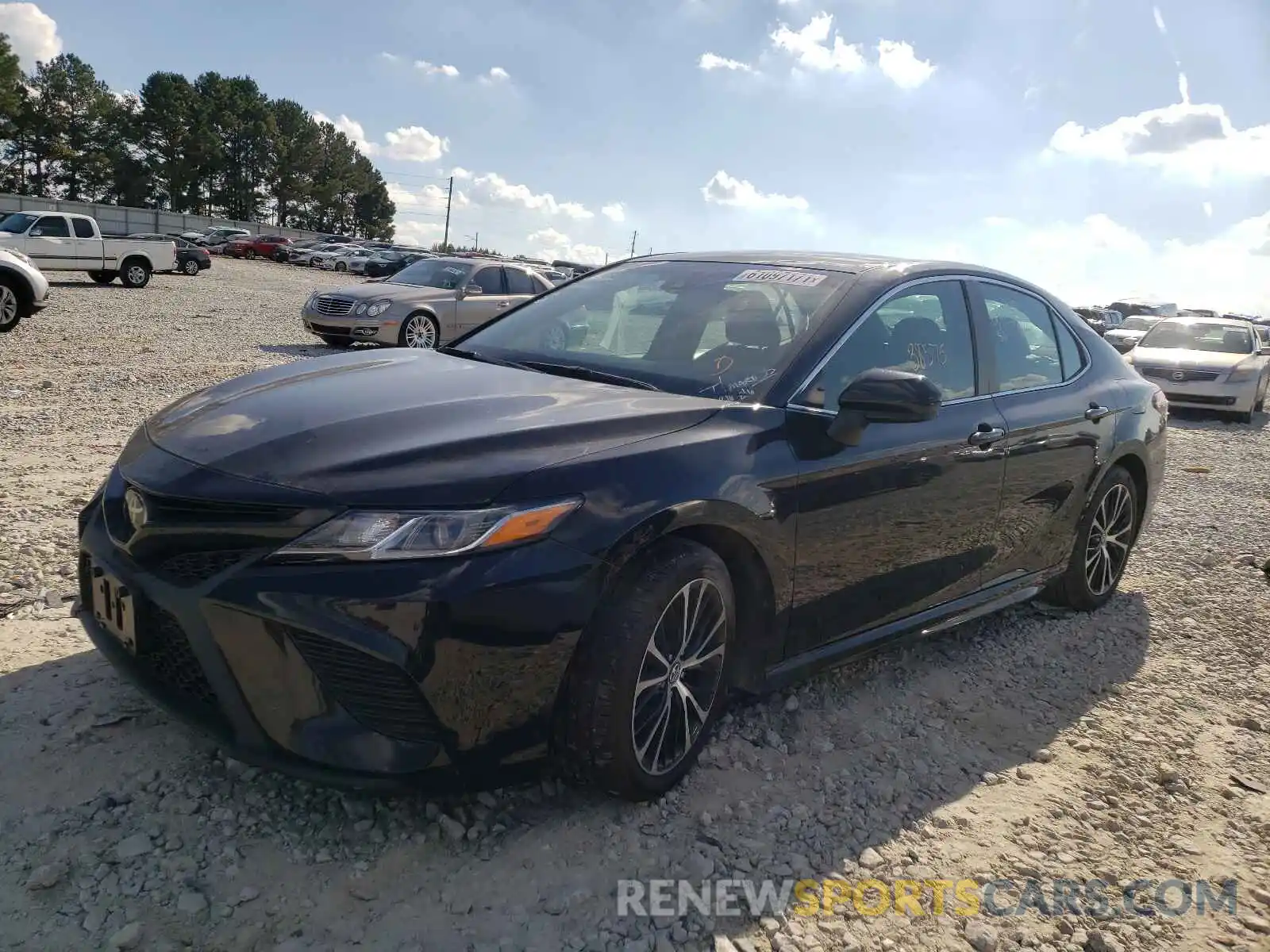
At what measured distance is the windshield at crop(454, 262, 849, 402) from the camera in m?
3.18

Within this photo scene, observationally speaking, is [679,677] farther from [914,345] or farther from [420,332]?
[420,332]

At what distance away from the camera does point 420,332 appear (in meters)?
13.6

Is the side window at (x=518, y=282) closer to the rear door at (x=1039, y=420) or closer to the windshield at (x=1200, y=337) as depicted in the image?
the windshield at (x=1200, y=337)

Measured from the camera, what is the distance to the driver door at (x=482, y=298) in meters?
14.1

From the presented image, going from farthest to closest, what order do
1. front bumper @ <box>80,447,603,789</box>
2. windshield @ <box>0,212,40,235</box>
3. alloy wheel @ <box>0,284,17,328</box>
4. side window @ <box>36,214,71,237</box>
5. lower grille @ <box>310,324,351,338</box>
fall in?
side window @ <box>36,214,71,237</box>, windshield @ <box>0,212,40,235</box>, lower grille @ <box>310,324,351,338</box>, alloy wheel @ <box>0,284,17,328</box>, front bumper @ <box>80,447,603,789</box>

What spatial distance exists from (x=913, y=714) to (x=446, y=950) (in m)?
2.01

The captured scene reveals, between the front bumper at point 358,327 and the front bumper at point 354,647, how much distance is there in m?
11.3

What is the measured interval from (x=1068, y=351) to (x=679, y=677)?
2.77 m

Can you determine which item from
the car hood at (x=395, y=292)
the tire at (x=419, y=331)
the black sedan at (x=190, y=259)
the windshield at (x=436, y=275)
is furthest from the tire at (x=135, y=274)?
the tire at (x=419, y=331)

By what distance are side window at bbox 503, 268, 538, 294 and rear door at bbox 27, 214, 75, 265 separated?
1214 centimetres

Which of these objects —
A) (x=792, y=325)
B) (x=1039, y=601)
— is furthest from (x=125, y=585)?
(x=1039, y=601)

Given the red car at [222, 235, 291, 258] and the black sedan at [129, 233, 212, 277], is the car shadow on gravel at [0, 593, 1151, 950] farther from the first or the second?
the red car at [222, 235, 291, 258]

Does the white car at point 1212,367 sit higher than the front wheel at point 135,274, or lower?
higher
